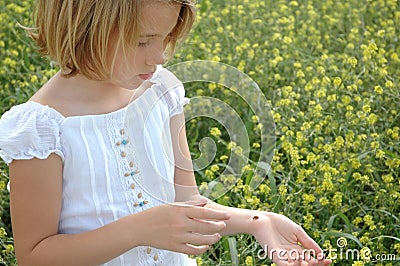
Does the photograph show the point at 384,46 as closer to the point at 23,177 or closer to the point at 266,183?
the point at 266,183

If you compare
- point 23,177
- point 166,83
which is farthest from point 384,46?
point 23,177

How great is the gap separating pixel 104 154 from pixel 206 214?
0.36 m

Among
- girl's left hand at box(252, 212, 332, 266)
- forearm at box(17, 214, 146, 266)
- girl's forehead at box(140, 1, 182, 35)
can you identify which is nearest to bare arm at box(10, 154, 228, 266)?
forearm at box(17, 214, 146, 266)

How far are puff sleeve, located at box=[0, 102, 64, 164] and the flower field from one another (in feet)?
1.13

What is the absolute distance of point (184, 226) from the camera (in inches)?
64.4

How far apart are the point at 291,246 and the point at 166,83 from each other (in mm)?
457

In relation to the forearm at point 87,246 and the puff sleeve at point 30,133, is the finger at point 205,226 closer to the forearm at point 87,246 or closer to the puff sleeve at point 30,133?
the forearm at point 87,246

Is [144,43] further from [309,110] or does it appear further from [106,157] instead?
[309,110]

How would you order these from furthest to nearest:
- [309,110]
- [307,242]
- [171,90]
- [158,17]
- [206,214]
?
[309,110], [171,90], [307,242], [158,17], [206,214]

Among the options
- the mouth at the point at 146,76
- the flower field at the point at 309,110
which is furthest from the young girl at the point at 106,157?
the flower field at the point at 309,110

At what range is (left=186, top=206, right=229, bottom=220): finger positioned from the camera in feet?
5.29

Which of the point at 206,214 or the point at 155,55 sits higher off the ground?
the point at 155,55

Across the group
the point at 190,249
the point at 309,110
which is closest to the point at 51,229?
the point at 190,249

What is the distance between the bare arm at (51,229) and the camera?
A: 1718mm
